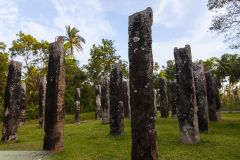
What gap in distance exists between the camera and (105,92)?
85.8 feet

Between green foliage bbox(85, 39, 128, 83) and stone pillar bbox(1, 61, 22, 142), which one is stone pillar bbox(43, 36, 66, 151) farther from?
green foliage bbox(85, 39, 128, 83)

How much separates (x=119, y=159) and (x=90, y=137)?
20.1ft

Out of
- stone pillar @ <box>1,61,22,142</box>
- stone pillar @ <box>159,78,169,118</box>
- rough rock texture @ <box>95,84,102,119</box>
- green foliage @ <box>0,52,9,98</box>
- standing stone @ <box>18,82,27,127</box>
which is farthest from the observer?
green foliage @ <box>0,52,9,98</box>

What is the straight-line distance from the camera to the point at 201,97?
19359 millimetres

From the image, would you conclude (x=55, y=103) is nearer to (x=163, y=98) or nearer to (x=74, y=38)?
(x=163, y=98)

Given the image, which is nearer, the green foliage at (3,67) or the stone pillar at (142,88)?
the stone pillar at (142,88)

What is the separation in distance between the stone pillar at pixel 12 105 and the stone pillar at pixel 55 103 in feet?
15.0

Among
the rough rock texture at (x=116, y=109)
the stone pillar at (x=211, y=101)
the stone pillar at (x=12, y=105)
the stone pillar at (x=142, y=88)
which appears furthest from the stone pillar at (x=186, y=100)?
the stone pillar at (x=12, y=105)

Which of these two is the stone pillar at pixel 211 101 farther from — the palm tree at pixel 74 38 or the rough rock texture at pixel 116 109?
the palm tree at pixel 74 38

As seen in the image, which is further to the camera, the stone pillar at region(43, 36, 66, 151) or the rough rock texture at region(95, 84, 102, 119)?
the rough rock texture at region(95, 84, 102, 119)

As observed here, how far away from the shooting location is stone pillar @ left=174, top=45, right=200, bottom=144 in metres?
15.1

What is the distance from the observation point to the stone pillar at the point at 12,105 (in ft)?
58.9

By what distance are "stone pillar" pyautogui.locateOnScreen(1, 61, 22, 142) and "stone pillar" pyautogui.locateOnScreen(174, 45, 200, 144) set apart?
9329 mm

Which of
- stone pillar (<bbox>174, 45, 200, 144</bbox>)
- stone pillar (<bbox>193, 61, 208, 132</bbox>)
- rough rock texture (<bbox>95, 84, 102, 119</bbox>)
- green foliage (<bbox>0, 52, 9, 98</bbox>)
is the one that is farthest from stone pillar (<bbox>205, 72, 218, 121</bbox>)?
green foliage (<bbox>0, 52, 9, 98</bbox>)
